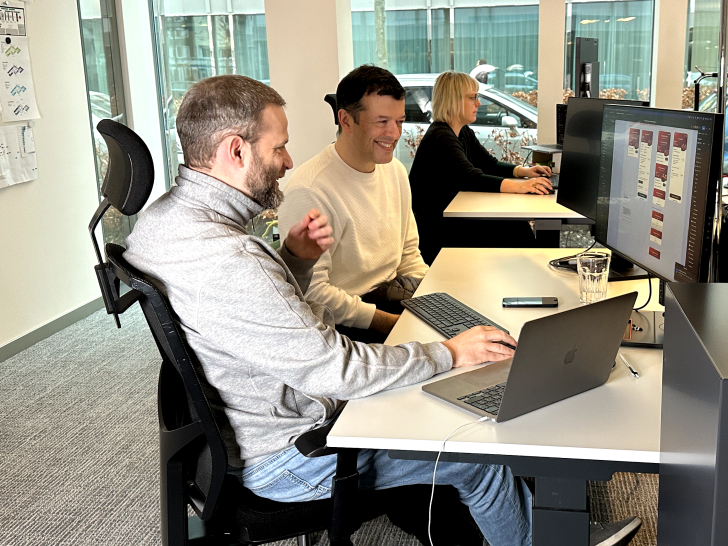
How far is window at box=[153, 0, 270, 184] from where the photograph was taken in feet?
18.1

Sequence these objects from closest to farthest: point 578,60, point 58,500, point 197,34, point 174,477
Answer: point 174,477 < point 58,500 < point 578,60 < point 197,34

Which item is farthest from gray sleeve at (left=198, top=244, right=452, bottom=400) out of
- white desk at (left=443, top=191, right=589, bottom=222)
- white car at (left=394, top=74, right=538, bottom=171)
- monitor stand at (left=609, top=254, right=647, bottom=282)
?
white car at (left=394, top=74, right=538, bottom=171)

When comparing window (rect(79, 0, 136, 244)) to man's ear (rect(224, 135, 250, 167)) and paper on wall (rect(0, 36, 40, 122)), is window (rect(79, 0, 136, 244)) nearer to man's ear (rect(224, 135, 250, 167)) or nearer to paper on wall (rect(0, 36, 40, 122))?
paper on wall (rect(0, 36, 40, 122))

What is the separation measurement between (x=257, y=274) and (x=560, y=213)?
7.13 ft

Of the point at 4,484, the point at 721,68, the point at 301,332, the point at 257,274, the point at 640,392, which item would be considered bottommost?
the point at 4,484

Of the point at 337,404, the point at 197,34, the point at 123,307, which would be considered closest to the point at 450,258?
the point at 337,404

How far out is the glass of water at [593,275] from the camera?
1957 millimetres

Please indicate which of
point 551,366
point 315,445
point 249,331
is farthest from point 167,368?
point 551,366

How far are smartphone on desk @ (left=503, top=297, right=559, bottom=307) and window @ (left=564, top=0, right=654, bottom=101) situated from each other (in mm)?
3758

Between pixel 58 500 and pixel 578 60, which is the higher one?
pixel 578 60

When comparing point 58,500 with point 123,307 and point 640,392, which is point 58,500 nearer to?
point 123,307

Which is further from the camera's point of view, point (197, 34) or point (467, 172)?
point (197, 34)

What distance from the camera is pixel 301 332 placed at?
4.54 feet

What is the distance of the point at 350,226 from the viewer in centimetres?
245
